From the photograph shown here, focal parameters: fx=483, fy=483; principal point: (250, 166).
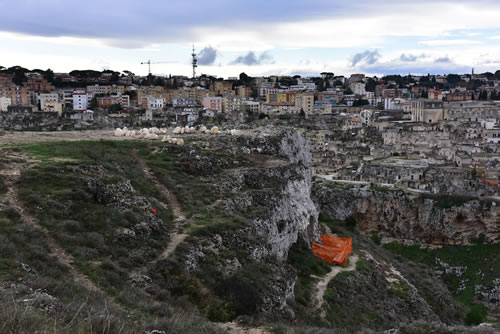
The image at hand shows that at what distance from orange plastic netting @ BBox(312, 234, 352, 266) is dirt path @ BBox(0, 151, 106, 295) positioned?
15.2m

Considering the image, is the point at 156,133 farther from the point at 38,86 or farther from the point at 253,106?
the point at 38,86

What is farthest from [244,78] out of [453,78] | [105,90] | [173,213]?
[173,213]

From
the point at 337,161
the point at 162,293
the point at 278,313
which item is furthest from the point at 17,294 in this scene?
the point at 337,161

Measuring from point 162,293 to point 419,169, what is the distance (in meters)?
41.5

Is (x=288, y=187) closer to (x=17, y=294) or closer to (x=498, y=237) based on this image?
(x=17, y=294)

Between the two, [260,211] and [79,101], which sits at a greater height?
[79,101]

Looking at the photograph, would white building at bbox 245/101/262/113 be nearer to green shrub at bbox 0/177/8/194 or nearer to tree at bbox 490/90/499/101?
tree at bbox 490/90/499/101

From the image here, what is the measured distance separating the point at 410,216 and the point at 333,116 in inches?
2397

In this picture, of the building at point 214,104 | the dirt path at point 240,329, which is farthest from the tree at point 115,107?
the dirt path at point 240,329

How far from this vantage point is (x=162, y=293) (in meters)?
13.3

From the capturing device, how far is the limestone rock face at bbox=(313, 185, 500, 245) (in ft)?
144

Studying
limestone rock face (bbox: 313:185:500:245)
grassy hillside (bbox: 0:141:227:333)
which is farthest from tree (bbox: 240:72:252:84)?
grassy hillside (bbox: 0:141:227:333)

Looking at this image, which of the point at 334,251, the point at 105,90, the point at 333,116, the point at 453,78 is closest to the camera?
the point at 334,251

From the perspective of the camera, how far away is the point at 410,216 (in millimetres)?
45719
